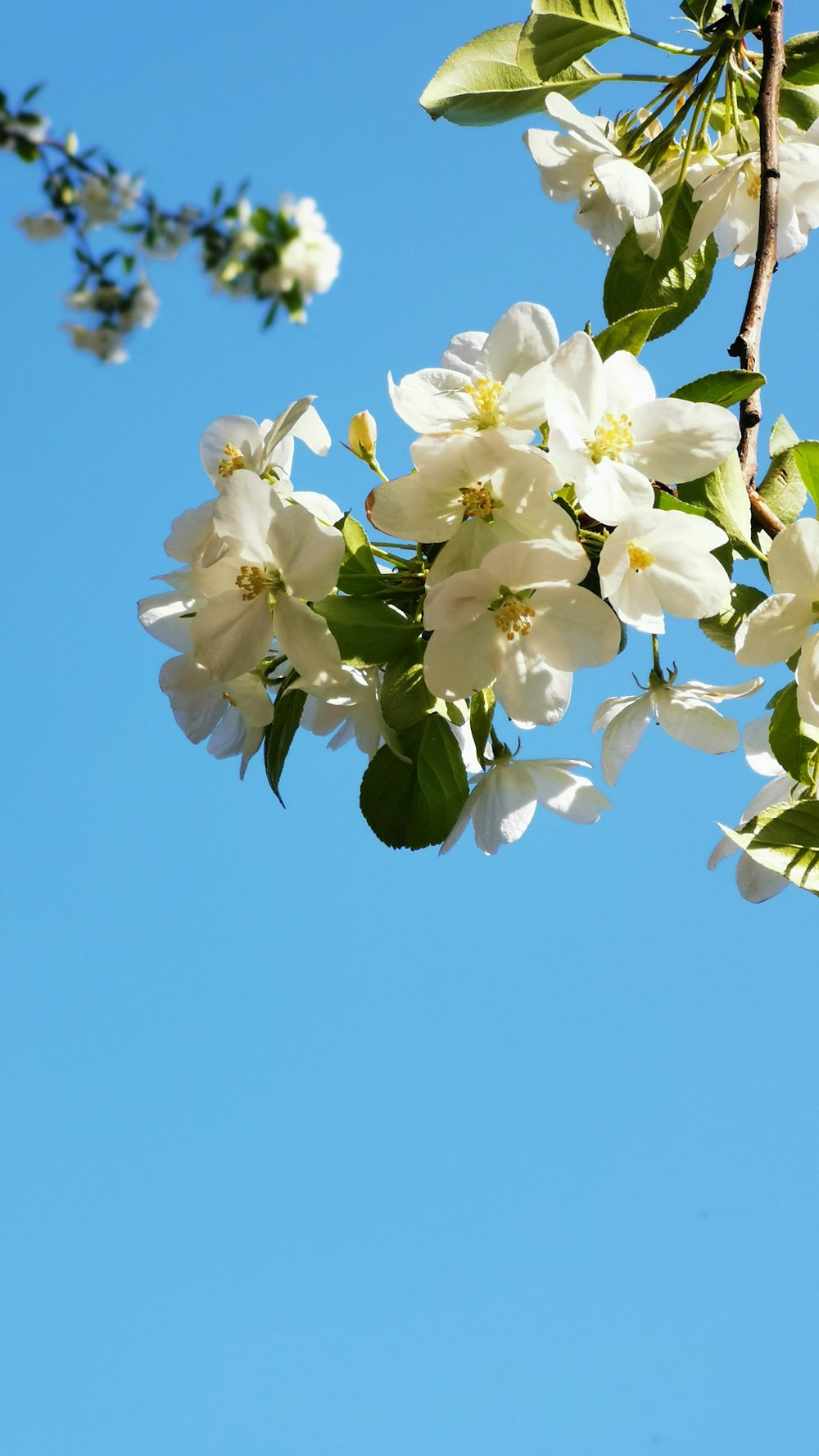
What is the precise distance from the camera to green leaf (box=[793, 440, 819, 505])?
31.2 inches

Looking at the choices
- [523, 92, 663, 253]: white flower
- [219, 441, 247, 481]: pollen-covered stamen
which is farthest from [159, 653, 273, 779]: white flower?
[523, 92, 663, 253]: white flower

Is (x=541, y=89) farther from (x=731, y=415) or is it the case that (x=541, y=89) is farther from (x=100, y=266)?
(x=100, y=266)

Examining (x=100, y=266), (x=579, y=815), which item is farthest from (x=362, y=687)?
(x=100, y=266)

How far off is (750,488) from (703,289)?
380 mm

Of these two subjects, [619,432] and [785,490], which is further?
[785,490]

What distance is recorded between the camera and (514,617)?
2.41 feet

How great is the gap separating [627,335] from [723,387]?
71 mm

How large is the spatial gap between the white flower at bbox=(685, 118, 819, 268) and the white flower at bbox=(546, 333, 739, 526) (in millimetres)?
363

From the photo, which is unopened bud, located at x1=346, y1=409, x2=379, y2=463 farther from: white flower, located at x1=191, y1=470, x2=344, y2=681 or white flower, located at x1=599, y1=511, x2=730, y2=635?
white flower, located at x1=599, y1=511, x2=730, y2=635

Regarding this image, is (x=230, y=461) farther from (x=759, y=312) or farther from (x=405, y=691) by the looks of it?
(x=759, y=312)

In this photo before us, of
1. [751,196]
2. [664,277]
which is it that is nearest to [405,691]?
[664,277]

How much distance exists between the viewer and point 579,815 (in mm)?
963

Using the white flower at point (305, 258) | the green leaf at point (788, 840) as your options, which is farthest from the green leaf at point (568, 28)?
the white flower at point (305, 258)

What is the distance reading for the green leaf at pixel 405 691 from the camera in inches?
31.3
